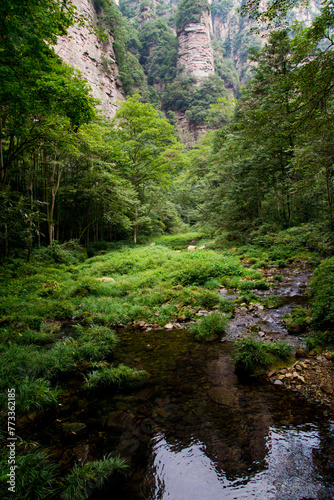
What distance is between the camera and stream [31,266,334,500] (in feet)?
7.54

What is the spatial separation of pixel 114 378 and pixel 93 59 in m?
43.1

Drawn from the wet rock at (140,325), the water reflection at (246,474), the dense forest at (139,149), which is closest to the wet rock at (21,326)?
the wet rock at (140,325)

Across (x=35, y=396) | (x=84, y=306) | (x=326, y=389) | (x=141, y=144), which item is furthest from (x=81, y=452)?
(x=141, y=144)

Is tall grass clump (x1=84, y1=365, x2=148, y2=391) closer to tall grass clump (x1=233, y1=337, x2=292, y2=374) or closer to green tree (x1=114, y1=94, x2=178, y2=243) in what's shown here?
tall grass clump (x1=233, y1=337, x2=292, y2=374)

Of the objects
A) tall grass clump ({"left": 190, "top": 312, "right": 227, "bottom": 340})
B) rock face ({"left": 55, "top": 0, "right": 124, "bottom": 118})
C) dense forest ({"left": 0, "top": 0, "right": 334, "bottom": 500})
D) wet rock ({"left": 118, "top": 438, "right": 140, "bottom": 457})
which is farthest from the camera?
rock face ({"left": 55, "top": 0, "right": 124, "bottom": 118})

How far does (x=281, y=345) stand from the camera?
4383 millimetres

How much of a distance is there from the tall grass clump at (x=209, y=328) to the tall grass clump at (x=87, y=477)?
3.34 metres

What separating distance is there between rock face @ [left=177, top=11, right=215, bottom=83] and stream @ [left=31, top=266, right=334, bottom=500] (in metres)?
77.0

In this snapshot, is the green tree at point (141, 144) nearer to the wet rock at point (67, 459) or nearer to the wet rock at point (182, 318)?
the wet rock at point (182, 318)

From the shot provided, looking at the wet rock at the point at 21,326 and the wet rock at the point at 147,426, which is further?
the wet rock at the point at 21,326

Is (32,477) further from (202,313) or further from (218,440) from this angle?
(202,313)

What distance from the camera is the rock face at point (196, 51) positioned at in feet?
210

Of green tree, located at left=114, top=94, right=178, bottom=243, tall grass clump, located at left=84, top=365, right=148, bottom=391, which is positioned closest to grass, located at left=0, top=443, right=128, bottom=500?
tall grass clump, located at left=84, top=365, right=148, bottom=391

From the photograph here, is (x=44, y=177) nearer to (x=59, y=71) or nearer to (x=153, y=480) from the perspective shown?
(x=59, y=71)
